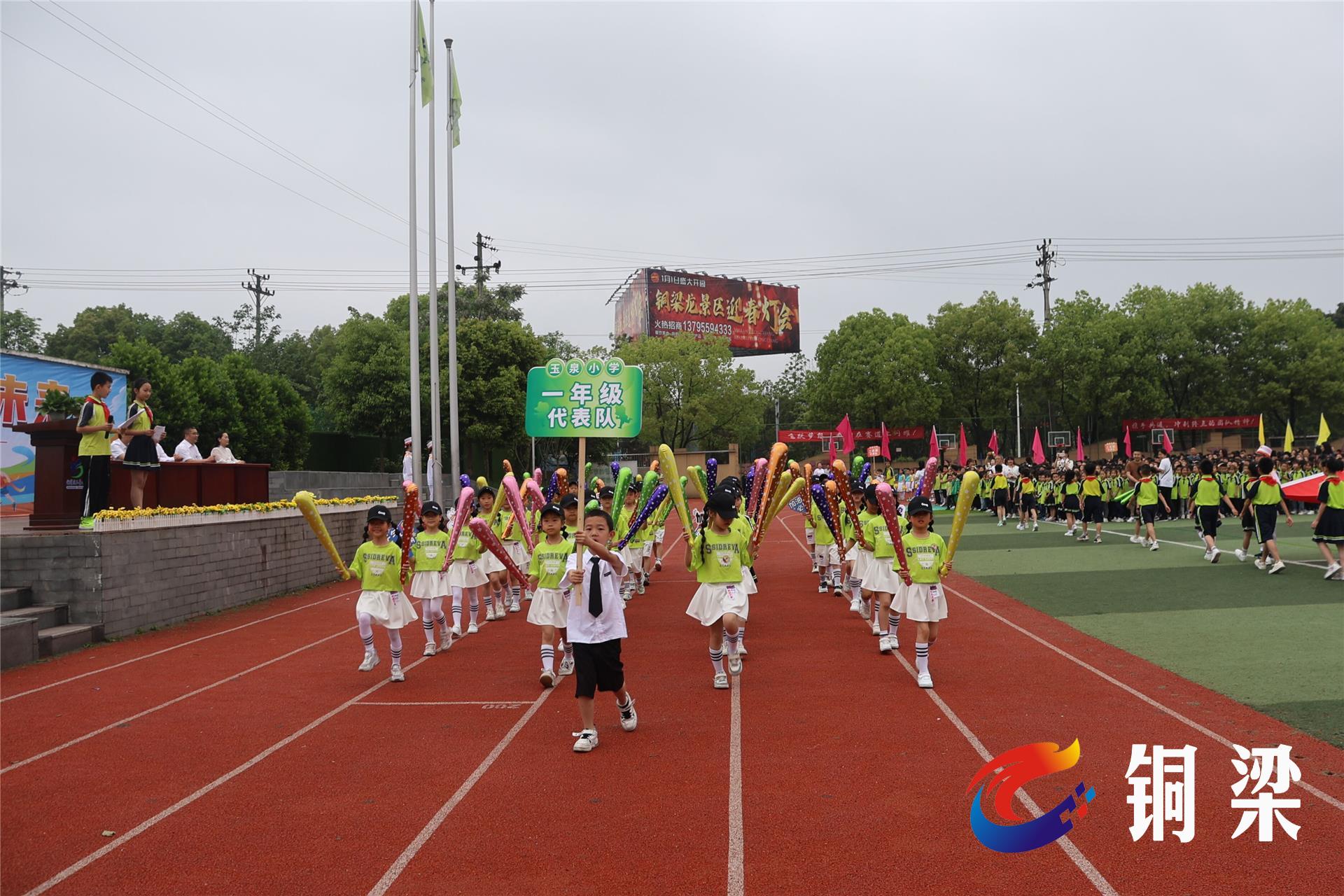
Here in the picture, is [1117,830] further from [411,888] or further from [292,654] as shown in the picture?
[292,654]

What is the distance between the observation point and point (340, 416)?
36.7m

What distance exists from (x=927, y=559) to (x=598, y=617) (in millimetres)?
3407

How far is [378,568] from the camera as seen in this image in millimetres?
9023

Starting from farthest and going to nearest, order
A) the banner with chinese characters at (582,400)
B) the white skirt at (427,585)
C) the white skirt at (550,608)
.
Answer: the white skirt at (427,585) < the white skirt at (550,608) < the banner with chinese characters at (582,400)

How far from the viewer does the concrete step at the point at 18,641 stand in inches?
369

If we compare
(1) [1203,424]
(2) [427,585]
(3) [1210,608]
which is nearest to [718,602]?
(2) [427,585]

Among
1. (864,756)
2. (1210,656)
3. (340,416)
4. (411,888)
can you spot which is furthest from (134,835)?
(340,416)

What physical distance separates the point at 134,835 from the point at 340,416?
33208 millimetres

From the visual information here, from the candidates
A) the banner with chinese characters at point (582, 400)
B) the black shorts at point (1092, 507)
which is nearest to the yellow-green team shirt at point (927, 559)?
the banner with chinese characters at point (582, 400)

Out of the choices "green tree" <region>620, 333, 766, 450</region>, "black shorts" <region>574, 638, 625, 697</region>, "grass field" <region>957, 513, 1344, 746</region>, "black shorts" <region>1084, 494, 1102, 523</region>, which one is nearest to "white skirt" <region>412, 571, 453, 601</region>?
"black shorts" <region>574, 638, 625, 697</region>

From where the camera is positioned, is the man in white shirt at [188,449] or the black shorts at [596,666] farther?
the man in white shirt at [188,449]

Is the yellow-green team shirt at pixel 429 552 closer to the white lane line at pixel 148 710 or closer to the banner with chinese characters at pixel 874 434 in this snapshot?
the white lane line at pixel 148 710

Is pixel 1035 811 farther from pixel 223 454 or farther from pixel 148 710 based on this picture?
pixel 223 454

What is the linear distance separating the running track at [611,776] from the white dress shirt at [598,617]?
2.74 feet
